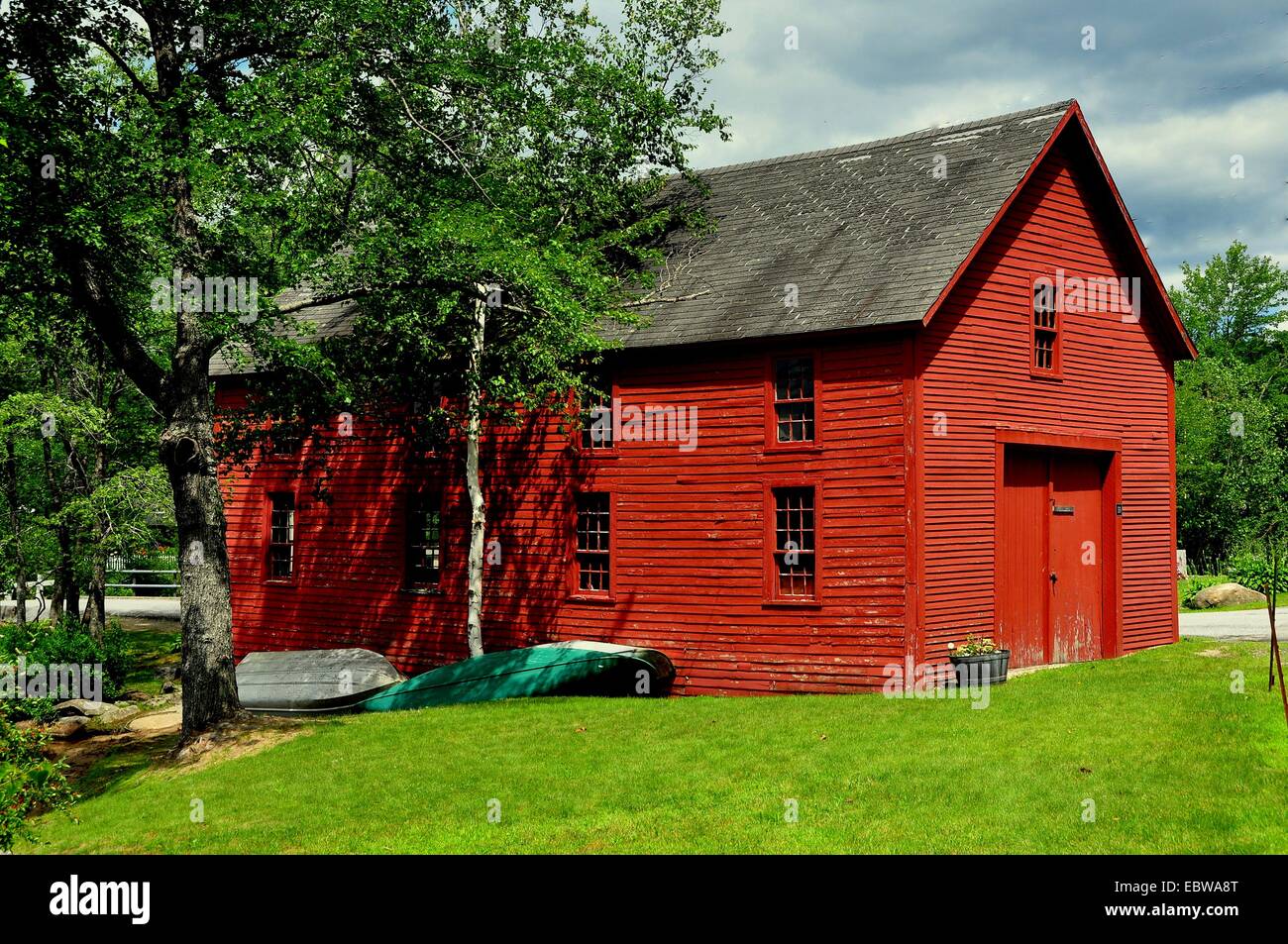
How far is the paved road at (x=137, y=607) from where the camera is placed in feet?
124

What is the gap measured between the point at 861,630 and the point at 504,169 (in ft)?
35.6

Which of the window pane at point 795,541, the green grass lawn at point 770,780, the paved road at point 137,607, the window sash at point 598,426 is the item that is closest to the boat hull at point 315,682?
the green grass lawn at point 770,780

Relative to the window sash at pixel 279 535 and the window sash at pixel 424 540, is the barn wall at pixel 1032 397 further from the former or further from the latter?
the window sash at pixel 279 535

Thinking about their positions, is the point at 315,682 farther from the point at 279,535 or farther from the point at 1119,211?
the point at 1119,211

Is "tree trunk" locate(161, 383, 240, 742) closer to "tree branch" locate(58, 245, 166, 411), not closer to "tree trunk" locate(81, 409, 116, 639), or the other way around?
"tree branch" locate(58, 245, 166, 411)

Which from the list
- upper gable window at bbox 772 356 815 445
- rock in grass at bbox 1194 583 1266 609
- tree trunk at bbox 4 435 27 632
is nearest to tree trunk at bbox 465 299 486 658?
upper gable window at bbox 772 356 815 445

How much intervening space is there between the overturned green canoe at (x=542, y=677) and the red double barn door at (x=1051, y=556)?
238 inches

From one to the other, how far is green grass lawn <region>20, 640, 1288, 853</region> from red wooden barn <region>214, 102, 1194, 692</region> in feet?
7.36

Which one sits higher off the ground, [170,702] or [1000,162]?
[1000,162]

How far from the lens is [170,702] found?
24125mm
